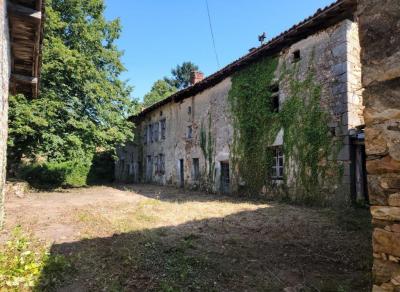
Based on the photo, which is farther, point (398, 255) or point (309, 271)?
point (309, 271)

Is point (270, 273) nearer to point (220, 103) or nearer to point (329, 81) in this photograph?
point (329, 81)

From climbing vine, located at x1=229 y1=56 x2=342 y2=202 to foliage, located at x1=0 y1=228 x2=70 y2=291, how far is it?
809cm

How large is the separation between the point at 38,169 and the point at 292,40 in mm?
20698

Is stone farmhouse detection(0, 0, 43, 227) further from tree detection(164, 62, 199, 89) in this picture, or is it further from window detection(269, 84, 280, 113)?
tree detection(164, 62, 199, 89)

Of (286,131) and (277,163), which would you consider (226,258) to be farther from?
(277,163)

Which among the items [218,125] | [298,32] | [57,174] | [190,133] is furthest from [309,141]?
[57,174]

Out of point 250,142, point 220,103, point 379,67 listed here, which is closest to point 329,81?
point 250,142

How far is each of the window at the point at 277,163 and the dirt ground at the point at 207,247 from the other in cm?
195

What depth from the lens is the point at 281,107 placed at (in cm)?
1153

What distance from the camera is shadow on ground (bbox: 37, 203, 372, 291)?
13.7 feet

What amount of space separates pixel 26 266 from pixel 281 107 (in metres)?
9.66

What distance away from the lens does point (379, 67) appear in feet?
8.41

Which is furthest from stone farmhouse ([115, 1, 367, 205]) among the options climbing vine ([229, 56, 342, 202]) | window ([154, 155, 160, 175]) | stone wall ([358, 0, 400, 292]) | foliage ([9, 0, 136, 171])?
stone wall ([358, 0, 400, 292])

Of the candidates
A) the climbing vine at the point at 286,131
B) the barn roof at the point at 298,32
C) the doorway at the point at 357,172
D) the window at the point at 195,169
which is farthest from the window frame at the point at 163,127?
the doorway at the point at 357,172
